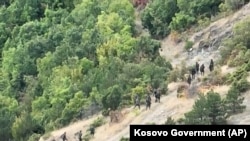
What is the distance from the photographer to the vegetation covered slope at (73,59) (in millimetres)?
86375

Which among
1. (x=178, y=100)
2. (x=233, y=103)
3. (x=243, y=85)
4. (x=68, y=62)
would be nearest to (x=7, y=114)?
(x=68, y=62)

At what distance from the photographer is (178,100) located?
2884 inches

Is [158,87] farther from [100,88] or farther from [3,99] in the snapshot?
[3,99]

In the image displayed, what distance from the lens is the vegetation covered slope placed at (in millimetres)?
86375

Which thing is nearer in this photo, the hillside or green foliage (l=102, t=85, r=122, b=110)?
the hillside

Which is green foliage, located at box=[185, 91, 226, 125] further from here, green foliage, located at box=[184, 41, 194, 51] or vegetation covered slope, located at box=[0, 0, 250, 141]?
green foliage, located at box=[184, 41, 194, 51]

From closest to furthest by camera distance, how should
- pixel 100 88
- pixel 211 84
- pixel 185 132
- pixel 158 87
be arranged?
pixel 185 132
pixel 211 84
pixel 158 87
pixel 100 88

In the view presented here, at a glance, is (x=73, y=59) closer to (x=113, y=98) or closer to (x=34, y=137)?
(x=34, y=137)

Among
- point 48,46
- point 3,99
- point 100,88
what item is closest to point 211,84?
point 100,88

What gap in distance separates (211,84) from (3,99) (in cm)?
3393

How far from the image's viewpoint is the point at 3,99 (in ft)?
330

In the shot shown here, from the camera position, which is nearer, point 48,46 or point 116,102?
point 116,102

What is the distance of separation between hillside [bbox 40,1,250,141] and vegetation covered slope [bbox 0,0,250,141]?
227cm

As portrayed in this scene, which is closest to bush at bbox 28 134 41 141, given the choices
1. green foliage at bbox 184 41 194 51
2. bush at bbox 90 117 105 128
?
bush at bbox 90 117 105 128
